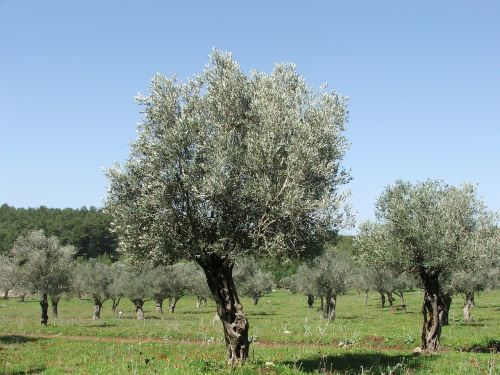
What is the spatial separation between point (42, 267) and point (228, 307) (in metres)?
48.8

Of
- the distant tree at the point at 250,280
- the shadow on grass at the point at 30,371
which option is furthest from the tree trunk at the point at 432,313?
the distant tree at the point at 250,280

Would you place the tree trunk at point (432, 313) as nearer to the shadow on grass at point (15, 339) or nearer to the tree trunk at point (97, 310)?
the shadow on grass at point (15, 339)

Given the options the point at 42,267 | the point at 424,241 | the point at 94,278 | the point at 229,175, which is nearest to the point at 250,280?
the point at 94,278

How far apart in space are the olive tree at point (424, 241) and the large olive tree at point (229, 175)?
13.0 m

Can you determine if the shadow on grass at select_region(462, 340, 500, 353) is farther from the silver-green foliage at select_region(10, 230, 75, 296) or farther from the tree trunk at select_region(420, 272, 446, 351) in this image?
the silver-green foliage at select_region(10, 230, 75, 296)

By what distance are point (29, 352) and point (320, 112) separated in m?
30.0

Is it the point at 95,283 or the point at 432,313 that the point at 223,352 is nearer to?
the point at 432,313

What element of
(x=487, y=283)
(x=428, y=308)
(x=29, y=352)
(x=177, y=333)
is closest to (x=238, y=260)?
(x=428, y=308)

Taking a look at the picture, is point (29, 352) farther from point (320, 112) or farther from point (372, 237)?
point (320, 112)

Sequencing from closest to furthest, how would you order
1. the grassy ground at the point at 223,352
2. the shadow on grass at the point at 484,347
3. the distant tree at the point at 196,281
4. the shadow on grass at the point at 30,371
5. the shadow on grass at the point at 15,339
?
the grassy ground at the point at 223,352, the shadow on grass at the point at 30,371, the shadow on grass at the point at 484,347, the shadow on grass at the point at 15,339, the distant tree at the point at 196,281

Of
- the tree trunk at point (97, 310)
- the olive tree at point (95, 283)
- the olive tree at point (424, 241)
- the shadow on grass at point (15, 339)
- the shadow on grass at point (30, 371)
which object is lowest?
the tree trunk at point (97, 310)

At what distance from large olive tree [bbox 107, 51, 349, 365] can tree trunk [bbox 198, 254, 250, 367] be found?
0.23 ft

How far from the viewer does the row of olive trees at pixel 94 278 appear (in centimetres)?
6328

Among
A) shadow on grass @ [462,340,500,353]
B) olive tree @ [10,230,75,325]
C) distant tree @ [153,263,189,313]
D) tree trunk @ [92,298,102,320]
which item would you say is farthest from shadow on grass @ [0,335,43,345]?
distant tree @ [153,263,189,313]
